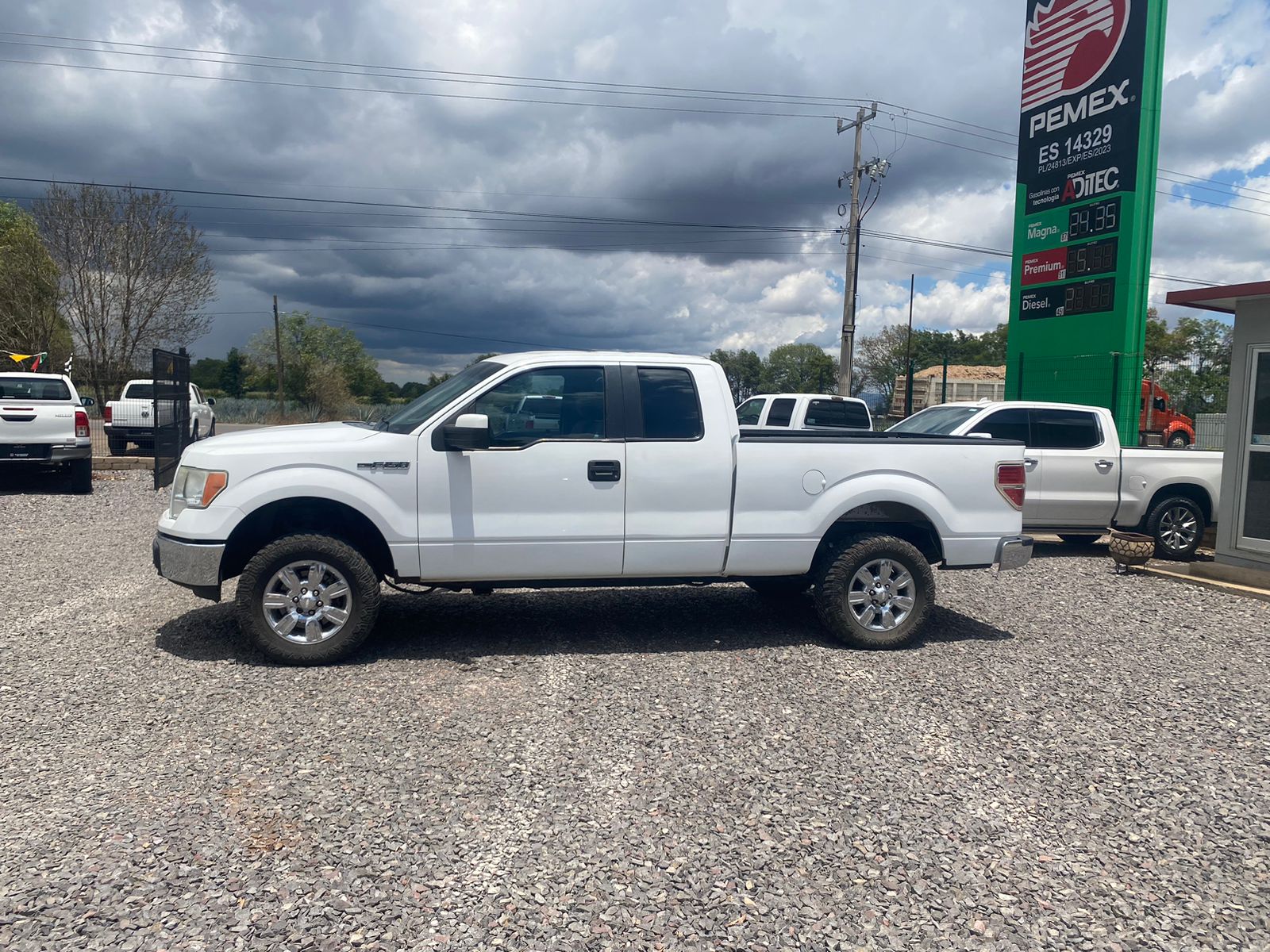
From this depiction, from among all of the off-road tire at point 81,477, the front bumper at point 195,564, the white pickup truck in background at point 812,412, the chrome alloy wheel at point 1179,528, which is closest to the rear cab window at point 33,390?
the off-road tire at point 81,477

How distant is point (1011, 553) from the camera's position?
673cm

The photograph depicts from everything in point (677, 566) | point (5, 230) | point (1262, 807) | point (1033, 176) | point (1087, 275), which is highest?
point (5, 230)

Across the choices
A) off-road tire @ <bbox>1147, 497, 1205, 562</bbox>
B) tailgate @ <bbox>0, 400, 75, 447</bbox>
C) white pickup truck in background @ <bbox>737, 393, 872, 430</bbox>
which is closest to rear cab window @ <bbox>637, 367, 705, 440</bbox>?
off-road tire @ <bbox>1147, 497, 1205, 562</bbox>

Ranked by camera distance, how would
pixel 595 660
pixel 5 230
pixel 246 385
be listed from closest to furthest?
pixel 595 660 < pixel 5 230 < pixel 246 385

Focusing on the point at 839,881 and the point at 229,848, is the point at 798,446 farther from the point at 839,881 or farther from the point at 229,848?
the point at 229,848

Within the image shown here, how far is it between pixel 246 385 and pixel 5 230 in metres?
42.1

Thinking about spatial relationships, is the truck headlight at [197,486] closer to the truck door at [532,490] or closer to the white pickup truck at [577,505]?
the white pickup truck at [577,505]

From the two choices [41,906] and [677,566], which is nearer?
[41,906]

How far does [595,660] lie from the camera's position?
6.19 meters

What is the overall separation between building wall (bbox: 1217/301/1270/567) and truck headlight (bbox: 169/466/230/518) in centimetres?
957

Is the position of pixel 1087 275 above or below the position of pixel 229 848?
above

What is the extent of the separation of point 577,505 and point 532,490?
31 centimetres

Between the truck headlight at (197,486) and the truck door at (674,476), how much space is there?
8.39 ft

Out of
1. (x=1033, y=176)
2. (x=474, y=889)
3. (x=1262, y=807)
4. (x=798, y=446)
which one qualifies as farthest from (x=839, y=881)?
(x=1033, y=176)
